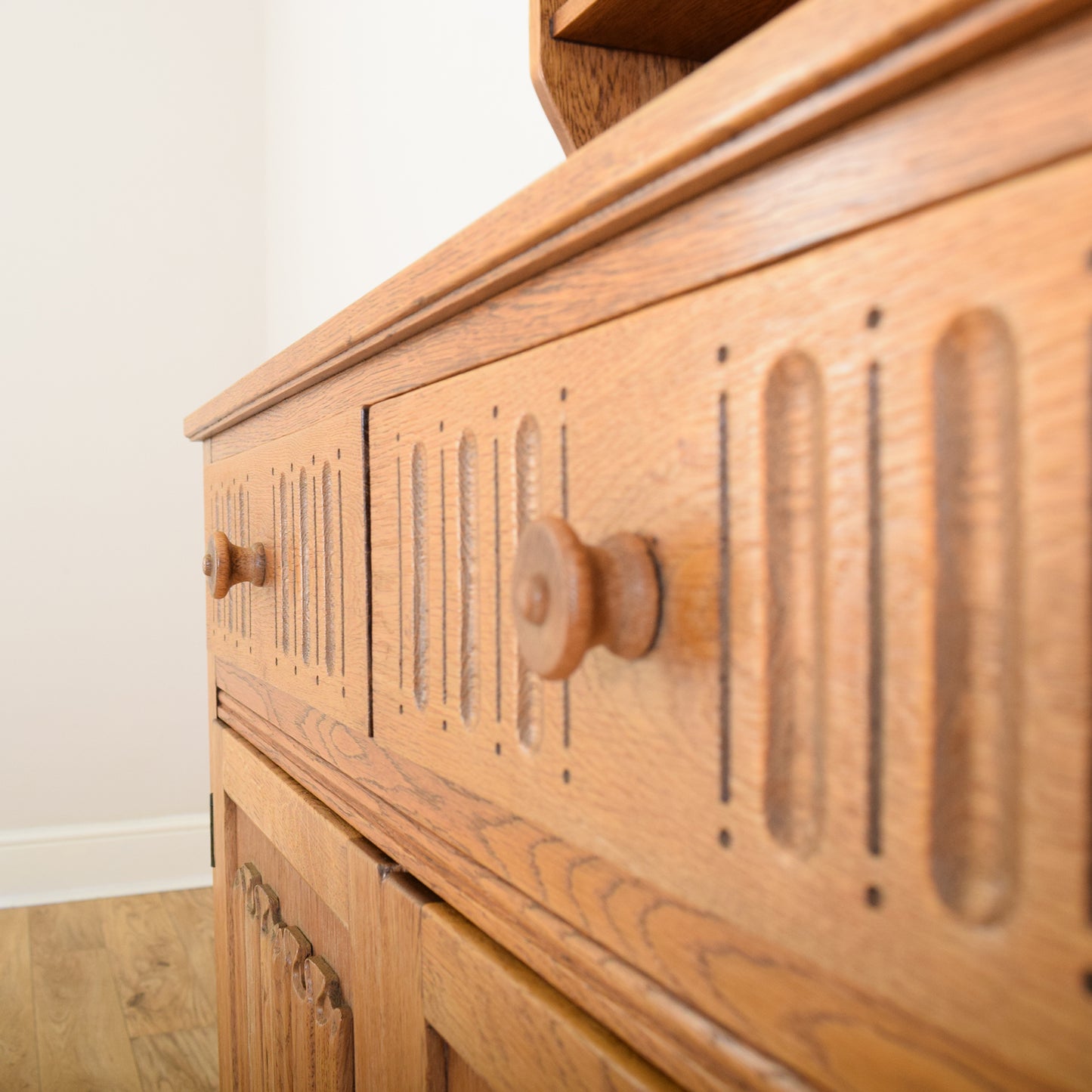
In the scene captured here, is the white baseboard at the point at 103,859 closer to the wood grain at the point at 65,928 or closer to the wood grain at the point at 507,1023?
the wood grain at the point at 65,928

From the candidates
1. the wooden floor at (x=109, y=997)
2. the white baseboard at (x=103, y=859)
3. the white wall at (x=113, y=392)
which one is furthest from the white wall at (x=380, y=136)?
the wooden floor at (x=109, y=997)

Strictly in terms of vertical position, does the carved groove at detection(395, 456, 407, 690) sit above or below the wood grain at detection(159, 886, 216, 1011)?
above

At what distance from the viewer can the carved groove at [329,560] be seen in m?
0.62


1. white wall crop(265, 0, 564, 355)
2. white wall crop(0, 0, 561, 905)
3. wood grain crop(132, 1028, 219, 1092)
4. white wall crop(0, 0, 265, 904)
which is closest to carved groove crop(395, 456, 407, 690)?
white wall crop(265, 0, 564, 355)

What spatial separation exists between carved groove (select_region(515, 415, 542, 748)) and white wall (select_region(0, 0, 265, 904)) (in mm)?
2257

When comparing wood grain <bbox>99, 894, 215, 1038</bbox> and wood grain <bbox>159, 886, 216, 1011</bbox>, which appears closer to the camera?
wood grain <bbox>99, 894, 215, 1038</bbox>

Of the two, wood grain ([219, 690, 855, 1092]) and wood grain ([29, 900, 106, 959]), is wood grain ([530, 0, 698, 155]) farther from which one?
wood grain ([29, 900, 106, 959])

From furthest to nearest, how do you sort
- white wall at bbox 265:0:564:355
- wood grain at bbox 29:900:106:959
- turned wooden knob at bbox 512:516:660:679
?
wood grain at bbox 29:900:106:959
white wall at bbox 265:0:564:355
turned wooden knob at bbox 512:516:660:679

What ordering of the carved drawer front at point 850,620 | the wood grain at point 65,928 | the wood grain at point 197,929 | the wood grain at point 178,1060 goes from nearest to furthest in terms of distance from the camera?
the carved drawer front at point 850,620
the wood grain at point 178,1060
the wood grain at point 197,929
the wood grain at point 65,928

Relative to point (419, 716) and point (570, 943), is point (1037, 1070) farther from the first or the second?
point (419, 716)

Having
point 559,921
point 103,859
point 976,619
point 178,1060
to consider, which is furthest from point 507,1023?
point 103,859

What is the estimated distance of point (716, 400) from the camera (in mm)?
283

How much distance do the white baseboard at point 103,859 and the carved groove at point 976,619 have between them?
2.50 m

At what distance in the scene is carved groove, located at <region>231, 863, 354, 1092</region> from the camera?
1.96ft
